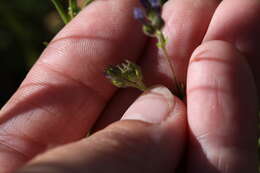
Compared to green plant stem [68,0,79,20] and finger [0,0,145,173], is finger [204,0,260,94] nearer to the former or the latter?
finger [0,0,145,173]

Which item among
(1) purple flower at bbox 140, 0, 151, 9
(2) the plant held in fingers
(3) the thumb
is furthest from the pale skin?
(1) purple flower at bbox 140, 0, 151, 9

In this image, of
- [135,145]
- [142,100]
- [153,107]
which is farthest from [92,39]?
[135,145]

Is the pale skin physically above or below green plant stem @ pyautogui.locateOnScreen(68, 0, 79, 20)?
below

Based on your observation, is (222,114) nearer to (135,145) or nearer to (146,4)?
(135,145)

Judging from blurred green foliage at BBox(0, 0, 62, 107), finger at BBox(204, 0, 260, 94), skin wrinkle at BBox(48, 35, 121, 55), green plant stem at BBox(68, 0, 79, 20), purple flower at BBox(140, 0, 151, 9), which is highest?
purple flower at BBox(140, 0, 151, 9)

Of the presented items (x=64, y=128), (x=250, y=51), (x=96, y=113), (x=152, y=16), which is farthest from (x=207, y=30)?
(x=64, y=128)

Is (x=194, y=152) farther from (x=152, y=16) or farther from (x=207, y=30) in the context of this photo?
(x=207, y=30)

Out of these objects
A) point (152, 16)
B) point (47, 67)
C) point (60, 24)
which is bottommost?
point (60, 24)

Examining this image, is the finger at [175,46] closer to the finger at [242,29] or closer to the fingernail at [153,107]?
the finger at [242,29]
